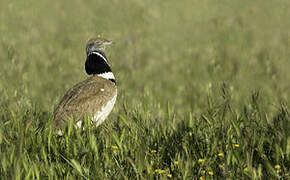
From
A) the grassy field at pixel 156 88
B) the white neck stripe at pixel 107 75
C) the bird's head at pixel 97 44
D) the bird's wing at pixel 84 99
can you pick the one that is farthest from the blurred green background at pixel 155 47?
the bird's wing at pixel 84 99

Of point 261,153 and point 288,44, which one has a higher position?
point 288,44

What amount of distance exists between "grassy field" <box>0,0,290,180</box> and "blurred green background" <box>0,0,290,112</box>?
0.04 metres

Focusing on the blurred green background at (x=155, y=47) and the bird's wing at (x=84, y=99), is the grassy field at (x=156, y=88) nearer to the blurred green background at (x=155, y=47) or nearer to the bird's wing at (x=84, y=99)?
the blurred green background at (x=155, y=47)

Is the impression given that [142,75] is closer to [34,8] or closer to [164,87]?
[164,87]

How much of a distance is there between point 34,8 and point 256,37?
668 cm

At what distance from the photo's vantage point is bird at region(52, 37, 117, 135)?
4801mm

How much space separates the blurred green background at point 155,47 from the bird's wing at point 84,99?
43 centimetres

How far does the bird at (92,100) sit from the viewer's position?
4.80m

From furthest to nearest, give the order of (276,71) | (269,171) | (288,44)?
1. (288,44)
2. (276,71)
3. (269,171)

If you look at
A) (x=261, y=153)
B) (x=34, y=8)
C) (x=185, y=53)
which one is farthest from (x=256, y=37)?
(x=261, y=153)

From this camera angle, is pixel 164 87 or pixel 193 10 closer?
pixel 164 87

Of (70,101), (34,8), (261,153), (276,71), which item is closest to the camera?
(261,153)

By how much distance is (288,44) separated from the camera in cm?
977

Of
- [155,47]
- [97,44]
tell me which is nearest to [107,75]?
[97,44]
